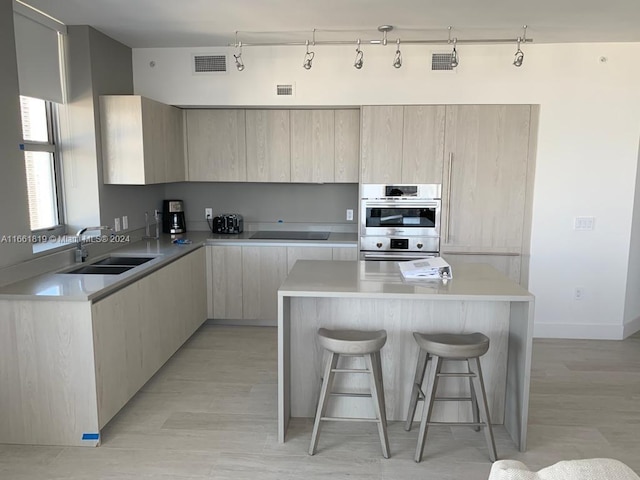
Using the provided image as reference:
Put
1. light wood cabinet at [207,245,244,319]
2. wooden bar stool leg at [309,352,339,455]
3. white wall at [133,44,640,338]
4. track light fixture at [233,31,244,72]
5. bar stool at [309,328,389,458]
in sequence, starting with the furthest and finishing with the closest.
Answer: light wood cabinet at [207,245,244,319]
white wall at [133,44,640,338]
track light fixture at [233,31,244,72]
wooden bar stool leg at [309,352,339,455]
bar stool at [309,328,389,458]

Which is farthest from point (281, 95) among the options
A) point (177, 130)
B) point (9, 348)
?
point (9, 348)

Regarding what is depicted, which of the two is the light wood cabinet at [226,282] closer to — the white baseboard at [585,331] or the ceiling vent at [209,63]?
the ceiling vent at [209,63]

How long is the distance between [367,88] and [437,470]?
3.11 m

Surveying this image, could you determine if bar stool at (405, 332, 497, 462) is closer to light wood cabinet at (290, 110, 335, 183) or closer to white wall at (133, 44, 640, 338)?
white wall at (133, 44, 640, 338)

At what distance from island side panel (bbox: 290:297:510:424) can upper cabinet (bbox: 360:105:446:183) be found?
5.75 ft

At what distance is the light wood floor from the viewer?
2510 mm

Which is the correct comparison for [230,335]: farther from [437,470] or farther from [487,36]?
[487,36]

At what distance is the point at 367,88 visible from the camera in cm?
430

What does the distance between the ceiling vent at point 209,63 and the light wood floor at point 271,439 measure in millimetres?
2614

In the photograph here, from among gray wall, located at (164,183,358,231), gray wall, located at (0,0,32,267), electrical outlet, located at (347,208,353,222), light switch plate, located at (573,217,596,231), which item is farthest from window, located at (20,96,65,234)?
light switch plate, located at (573,217,596,231)

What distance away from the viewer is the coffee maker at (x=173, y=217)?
4.96 m

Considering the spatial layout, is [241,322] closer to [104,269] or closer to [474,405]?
[104,269]

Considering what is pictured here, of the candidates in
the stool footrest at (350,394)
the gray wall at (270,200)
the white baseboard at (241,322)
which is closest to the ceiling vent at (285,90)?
the gray wall at (270,200)

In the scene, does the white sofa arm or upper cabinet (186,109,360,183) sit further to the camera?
upper cabinet (186,109,360,183)
